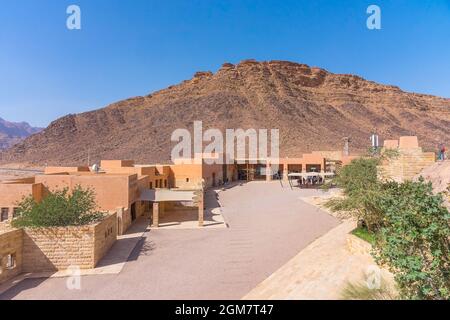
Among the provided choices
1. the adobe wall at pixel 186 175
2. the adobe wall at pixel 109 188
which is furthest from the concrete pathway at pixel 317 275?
the adobe wall at pixel 186 175

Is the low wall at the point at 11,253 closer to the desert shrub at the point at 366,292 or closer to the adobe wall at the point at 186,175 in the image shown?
the desert shrub at the point at 366,292

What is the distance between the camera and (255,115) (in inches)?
2702

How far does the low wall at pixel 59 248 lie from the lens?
1071cm

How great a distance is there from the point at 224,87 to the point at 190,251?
228 ft

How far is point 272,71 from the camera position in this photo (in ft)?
285

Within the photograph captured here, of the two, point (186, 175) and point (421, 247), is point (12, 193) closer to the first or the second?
point (186, 175)

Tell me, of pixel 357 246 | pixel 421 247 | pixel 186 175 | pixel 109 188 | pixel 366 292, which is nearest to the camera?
pixel 421 247

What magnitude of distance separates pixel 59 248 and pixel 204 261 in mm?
5221

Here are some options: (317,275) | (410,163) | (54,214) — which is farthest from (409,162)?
(54,214)

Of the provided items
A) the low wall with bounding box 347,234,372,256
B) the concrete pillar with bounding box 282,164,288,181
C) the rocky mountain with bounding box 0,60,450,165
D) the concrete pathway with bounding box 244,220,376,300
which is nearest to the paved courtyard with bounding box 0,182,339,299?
the concrete pathway with bounding box 244,220,376,300

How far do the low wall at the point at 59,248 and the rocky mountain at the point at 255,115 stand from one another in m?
45.2

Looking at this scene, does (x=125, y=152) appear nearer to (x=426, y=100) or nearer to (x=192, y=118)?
(x=192, y=118)

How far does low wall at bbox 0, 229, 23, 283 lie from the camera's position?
9742 mm
